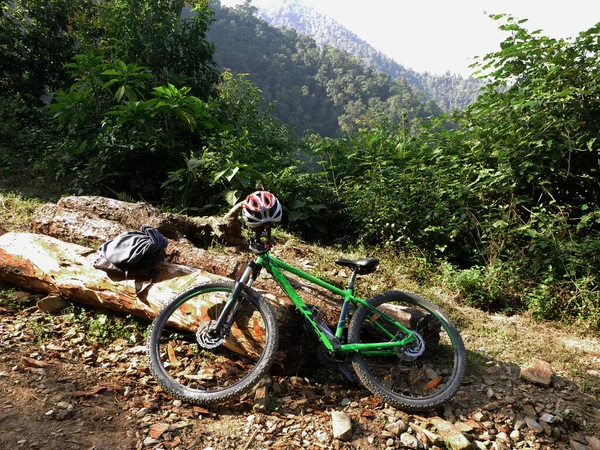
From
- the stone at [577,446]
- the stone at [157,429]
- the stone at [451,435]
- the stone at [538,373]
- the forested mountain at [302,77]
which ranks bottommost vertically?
the stone at [157,429]

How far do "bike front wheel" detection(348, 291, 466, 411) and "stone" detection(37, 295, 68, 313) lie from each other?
2.72m

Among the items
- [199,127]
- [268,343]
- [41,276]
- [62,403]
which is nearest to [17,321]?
[41,276]

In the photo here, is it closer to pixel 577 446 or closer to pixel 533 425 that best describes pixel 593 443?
pixel 577 446

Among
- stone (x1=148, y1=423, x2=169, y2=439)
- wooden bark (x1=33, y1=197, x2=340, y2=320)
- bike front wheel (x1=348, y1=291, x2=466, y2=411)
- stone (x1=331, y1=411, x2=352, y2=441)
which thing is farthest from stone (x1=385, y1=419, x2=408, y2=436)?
wooden bark (x1=33, y1=197, x2=340, y2=320)

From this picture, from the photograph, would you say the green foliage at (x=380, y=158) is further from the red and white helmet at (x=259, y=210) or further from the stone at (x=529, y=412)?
the stone at (x=529, y=412)

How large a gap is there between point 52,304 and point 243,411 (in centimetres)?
216

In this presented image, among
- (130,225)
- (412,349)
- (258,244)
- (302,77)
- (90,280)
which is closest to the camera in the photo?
(258,244)

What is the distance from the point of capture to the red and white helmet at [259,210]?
9.41ft

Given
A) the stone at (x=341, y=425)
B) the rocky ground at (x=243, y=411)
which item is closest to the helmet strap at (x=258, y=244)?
the rocky ground at (x=243, y=411)

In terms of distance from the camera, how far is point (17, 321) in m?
3.31

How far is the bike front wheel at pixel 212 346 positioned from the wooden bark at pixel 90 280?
0.06 m

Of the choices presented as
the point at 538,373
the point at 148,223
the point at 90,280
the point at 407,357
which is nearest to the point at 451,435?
the point at 407,357

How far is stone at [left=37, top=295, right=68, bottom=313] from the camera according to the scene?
349cm

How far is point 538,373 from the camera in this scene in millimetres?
3229
